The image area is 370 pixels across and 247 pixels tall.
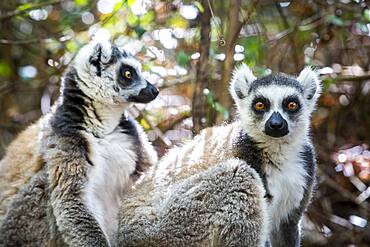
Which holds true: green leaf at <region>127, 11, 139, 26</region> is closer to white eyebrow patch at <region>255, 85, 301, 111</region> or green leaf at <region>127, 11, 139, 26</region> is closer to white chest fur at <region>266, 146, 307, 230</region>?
white eyebrow patch at <region>255, 85, 301, 111</region>

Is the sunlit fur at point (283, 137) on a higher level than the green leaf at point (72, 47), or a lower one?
lower

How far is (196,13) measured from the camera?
8023 millimetres

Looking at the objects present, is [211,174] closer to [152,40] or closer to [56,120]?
[56,120]

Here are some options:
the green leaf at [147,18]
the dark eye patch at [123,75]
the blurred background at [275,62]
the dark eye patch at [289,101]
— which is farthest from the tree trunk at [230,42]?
the dark eye patch at [289,101]

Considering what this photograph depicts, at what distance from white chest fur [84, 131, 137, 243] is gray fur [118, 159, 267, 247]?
618mm

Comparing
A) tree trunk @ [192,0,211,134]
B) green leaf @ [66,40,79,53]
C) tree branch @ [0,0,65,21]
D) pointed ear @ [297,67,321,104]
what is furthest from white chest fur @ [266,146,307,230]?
tree branch @ [0,0,65,21]

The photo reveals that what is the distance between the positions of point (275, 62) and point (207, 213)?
438 cm

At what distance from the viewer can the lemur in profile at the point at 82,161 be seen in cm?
582

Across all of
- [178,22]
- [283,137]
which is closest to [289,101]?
[283,137]

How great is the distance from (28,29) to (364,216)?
Result: 19.1ft

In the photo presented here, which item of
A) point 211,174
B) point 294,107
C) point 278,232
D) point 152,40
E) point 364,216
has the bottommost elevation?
point 364,216

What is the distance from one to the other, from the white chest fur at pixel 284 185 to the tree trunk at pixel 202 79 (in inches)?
71.7

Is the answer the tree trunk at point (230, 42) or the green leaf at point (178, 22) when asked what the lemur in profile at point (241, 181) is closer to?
the tree trunk at point (230, 42)

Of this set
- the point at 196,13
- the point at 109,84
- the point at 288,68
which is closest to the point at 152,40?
the point at 196,13
